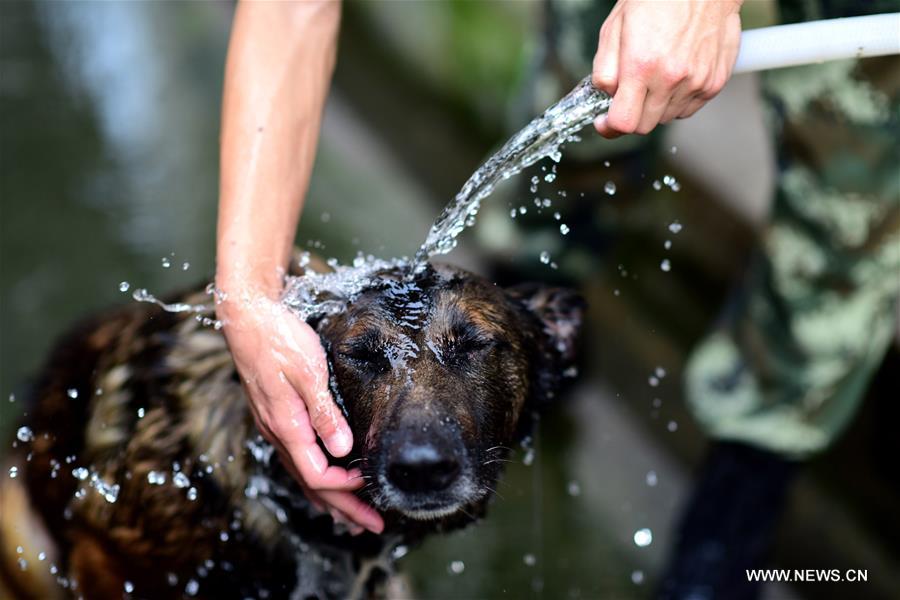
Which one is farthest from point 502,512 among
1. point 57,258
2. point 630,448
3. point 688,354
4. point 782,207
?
point 57,258

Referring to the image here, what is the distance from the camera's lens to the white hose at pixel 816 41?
244cm

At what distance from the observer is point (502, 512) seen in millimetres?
4246

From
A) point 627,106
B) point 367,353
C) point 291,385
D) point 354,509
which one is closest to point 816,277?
point 627,106

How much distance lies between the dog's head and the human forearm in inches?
10.0

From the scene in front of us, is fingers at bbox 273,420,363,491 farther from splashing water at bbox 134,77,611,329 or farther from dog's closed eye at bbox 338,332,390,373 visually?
splashing water at bbox 134,77,611,329

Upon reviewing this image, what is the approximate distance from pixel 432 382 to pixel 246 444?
725mm

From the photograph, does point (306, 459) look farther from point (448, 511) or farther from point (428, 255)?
point (428, 255)

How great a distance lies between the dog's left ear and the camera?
9.71 feet

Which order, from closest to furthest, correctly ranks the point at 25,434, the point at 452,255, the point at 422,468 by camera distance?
the point at 422,468 < the point at 25,434 < the point at 452,255

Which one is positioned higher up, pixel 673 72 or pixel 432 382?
pixel 673 72

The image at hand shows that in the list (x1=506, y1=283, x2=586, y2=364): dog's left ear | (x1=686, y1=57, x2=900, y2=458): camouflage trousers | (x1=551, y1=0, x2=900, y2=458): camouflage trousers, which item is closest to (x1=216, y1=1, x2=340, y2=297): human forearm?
(x1=506, y1=283, x2=586, y2=364): dog's left ear

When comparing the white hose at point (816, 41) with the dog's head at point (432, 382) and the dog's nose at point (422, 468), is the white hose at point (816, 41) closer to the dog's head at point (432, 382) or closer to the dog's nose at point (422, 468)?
the dog's head at point (432, 382)

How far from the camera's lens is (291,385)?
8.02 ft

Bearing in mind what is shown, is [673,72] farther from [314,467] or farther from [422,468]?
[314,467]
